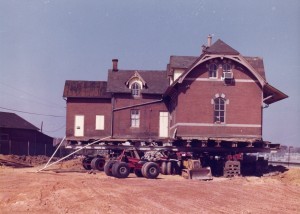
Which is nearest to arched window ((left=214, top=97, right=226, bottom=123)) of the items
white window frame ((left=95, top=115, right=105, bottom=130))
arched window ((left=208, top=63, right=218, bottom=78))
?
arched window ((left=208, top=63, right=218, bottom=78))

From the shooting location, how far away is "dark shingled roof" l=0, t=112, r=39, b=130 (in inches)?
2218

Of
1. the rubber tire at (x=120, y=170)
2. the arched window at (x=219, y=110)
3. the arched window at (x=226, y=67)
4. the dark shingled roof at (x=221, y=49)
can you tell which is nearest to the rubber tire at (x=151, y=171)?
the rubber tire at (x=120, y=170)

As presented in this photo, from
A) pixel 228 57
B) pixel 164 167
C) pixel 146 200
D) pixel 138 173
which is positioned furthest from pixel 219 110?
pixel 146 200

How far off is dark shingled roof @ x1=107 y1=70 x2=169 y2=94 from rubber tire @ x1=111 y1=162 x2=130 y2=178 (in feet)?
48.2

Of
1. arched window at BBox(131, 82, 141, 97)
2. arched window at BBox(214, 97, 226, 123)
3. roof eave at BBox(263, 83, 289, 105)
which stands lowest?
arched window at BBox(214, 97, 226, 123)

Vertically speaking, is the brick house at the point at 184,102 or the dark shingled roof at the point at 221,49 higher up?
the dark shingled roof at the point at 221,49

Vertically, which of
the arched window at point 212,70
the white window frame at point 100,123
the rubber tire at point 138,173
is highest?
the arched window at point 212,70

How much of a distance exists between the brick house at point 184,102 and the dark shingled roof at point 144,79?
9 centimetres

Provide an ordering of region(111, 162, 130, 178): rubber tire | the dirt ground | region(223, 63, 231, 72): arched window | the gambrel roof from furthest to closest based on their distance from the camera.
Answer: region(223, 63, 231, 72): arched window, the gambrel roof, region(111, 162, 130, 178): rubber tire, the dirt ground

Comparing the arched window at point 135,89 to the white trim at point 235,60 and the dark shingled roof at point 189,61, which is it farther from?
the white trim at point 235,60

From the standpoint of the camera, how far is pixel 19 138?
57250 millimetres

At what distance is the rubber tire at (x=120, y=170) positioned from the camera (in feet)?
82.9

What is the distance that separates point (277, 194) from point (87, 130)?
25241mm

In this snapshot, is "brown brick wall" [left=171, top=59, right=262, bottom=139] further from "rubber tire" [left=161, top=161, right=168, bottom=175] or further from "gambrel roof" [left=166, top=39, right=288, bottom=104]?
"rubber tire" [left=161, top=161, right=168, bottom=175]
